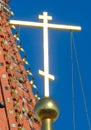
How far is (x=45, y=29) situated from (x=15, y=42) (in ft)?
160

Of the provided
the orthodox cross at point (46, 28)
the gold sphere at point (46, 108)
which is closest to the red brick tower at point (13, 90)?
the orthodox cross at point (46, 28)

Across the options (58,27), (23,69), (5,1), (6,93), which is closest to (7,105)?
→ (6,93)

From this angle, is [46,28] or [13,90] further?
[13,90]

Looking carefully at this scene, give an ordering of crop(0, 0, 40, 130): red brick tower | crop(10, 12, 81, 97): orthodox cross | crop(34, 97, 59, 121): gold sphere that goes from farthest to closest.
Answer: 1. crop(0, 0, 40, 130): red brick tower
2. crop(10, 12, 81, 97): orthodox cross
3. crop(34, 97, 59, 121): gold sphere

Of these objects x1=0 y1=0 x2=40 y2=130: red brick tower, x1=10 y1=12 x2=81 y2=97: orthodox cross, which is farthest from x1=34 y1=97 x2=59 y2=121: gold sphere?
x1=0 y1=0 x2=40 y2=130: red brick tower

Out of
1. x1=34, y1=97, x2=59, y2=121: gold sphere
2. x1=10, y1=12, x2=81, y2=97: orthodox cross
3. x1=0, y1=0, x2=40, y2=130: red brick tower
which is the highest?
x1=0, y1=0, x2=40, y2=130: red brick tower

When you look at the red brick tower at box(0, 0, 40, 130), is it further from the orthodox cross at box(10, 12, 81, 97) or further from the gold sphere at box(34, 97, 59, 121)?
the gold sphere at box(34, 97, 59, 121)

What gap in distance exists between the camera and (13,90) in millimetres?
48594

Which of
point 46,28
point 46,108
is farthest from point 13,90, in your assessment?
point 46,108

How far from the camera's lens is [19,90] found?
2004 inches

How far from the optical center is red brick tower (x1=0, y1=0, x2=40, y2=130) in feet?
149

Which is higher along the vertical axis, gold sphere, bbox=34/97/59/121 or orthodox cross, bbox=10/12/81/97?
orthodox cross, bbox=10/12/81/97

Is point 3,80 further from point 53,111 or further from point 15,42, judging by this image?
point 53,111

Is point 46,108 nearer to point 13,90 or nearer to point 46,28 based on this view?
point 46,28
